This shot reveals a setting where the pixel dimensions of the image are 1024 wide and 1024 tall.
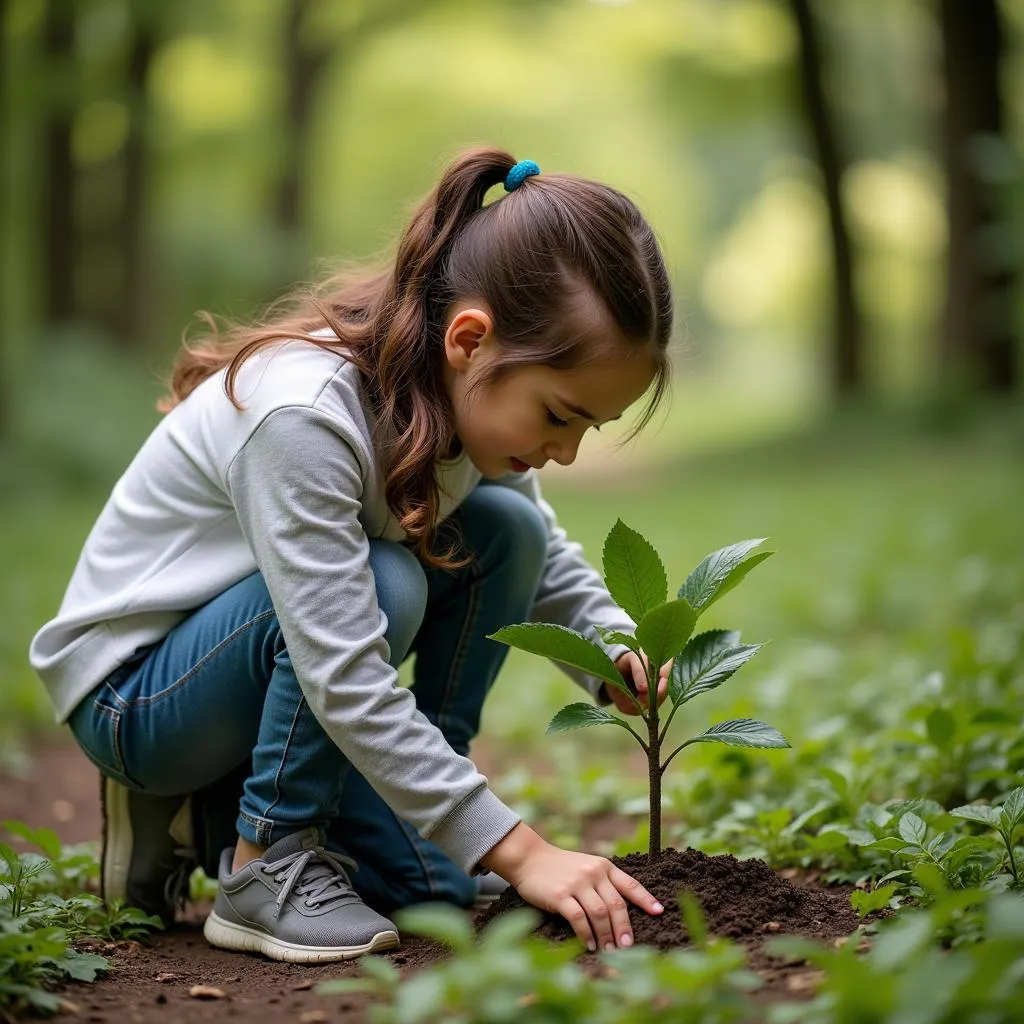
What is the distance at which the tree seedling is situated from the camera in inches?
68.1

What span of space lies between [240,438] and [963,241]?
937 cm

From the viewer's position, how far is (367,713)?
1770 mm

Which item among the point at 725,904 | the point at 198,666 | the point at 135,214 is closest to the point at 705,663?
the point at 725,904

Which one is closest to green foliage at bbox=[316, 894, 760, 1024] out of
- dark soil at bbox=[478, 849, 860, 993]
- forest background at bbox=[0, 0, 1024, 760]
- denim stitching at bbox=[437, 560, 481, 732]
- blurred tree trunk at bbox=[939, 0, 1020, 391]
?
dark soil at bbox=[478, 849, 860, 993]

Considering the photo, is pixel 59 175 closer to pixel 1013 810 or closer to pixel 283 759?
pixel 283 759

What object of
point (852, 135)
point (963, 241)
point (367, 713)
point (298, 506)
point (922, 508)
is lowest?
point (922, 508)

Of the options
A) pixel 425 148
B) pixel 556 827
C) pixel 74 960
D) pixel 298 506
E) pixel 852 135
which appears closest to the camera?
pixel 74 960

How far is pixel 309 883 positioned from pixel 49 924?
38cm

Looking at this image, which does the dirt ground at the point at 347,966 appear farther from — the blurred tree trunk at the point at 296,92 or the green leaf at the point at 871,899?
the blurred tree trunk at the point at 296,92

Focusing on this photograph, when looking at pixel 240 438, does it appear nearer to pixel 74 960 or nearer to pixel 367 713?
pixel 367 713

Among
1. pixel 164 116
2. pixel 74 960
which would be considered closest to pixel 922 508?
pixel 74 960

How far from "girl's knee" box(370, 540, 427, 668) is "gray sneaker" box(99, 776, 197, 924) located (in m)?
0.55

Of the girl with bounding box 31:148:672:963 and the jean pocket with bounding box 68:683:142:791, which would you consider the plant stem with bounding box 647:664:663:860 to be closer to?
the girl with bounding box 31:148:672:963

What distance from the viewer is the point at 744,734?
5.87ft
